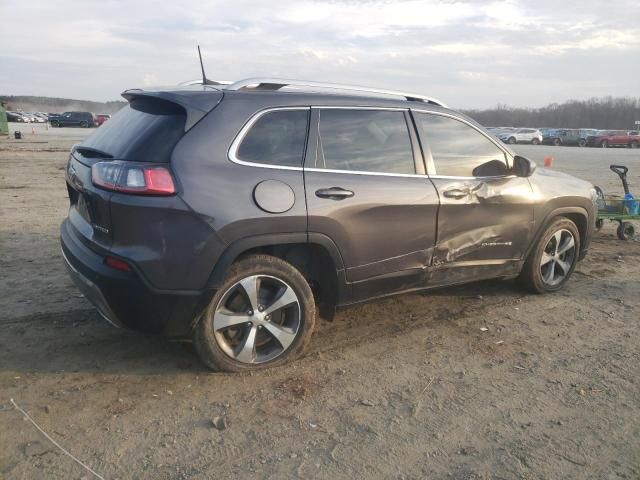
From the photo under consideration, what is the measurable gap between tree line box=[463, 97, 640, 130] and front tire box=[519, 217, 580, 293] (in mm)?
78092

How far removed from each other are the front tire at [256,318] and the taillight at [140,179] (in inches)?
26.1

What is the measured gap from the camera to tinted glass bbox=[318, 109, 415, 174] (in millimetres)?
3775

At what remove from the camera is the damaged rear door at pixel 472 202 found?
4293 mm

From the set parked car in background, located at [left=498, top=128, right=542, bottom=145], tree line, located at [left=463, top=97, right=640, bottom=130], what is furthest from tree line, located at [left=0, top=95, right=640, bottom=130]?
parked car in background, located at [left=498, top=128, right=542, bottom=145]

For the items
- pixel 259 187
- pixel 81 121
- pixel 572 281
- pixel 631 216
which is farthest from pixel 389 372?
pixel 81 121

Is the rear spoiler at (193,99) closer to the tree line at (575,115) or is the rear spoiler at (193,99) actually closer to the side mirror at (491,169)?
the side mirror at (491,169)

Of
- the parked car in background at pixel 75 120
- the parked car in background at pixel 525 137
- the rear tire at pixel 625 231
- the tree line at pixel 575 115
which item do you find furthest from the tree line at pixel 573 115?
the rear tire at pixel 625 231

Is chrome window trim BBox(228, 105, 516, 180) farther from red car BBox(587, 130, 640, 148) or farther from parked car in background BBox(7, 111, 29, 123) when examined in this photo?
parked car in background BBox(7, 111, 29, 123)

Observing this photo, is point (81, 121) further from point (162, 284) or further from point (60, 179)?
point (162, 284)

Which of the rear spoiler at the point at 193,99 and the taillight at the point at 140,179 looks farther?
the rear spoiler at the point at 193,99

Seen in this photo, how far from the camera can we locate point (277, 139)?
3.57 m

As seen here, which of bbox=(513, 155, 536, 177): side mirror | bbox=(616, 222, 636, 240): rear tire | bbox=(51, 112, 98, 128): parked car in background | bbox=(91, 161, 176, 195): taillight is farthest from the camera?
bbox=(51, 112, 98, 128): parked car in background

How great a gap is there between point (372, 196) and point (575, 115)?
311 feet

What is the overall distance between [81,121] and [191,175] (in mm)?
61754
